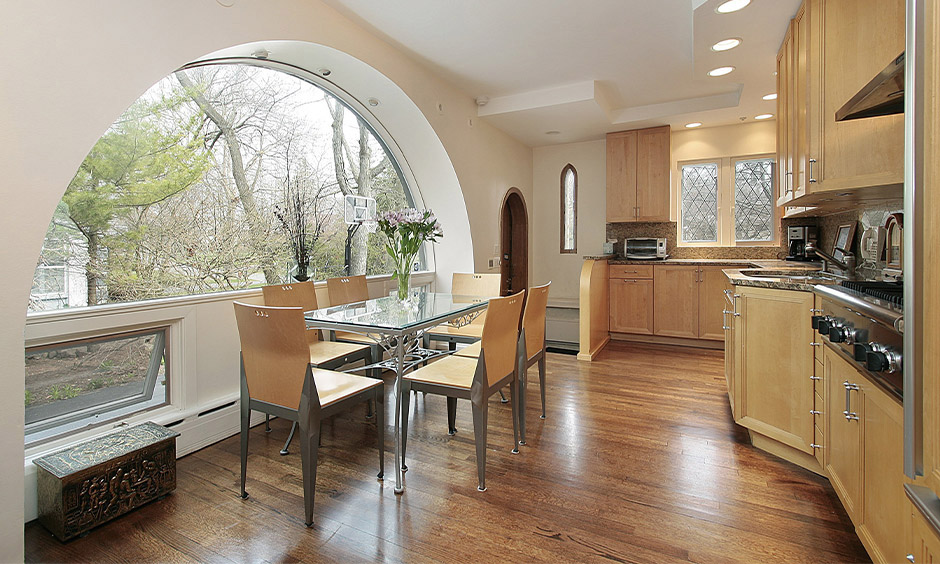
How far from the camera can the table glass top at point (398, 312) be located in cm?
237

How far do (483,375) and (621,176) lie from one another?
4.42 metres

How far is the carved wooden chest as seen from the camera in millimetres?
1843

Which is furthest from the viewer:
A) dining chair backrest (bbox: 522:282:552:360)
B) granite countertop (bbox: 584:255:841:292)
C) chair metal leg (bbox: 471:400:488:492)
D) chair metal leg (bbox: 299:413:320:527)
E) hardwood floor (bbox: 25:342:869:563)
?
dining chair backrest (bbox: 522:282:552:360)

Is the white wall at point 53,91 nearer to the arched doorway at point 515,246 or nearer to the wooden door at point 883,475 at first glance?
the wooden door at point 883,475

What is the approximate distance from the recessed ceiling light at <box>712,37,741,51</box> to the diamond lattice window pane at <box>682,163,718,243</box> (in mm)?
2598

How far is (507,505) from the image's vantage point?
2084 mm

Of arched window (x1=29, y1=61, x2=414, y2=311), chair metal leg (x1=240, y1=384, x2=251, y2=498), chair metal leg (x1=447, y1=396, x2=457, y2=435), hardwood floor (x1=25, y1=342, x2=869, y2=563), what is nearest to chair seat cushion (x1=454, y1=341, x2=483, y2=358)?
chair metal leg (x1=447, y1=396, x2=457, y2=435)

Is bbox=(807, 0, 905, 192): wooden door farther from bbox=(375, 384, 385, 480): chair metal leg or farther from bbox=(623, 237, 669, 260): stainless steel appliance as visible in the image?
bbox=(623, 237, 669, 260): stainless steel appliance

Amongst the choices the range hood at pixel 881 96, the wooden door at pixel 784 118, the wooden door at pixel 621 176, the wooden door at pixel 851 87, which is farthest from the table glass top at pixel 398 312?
the wooden door at pixel 621 176

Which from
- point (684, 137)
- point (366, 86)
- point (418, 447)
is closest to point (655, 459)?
point (418, 447)

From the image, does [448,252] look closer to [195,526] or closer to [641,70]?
[641,70]

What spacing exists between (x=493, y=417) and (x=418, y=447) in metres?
0.67

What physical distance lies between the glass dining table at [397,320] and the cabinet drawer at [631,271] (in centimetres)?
308

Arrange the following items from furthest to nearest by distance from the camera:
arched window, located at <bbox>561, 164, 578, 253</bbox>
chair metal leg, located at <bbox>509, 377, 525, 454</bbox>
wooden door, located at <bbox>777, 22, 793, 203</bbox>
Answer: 1. arched window, located at <bbox>561, 164, 578, 253</bbox>
2. wooden door, located at <bbox>777, 22, 793, 203</bbox>
3. chair metal leg, located at <bbox>509, 377, 525, 454</bbox>
